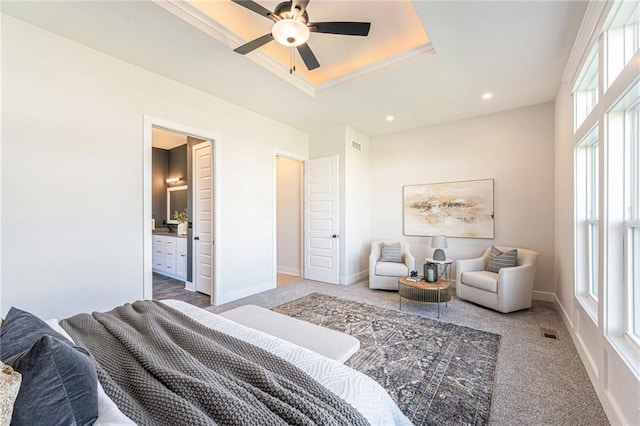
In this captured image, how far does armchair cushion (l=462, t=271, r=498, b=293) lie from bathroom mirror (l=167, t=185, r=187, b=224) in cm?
581

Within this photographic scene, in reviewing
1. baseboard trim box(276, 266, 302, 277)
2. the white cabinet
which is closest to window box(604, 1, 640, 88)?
baseboard trim box(276, 266, 302, 277)

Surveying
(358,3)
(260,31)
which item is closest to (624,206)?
(358,3)

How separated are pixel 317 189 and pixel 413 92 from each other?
236 centimetres

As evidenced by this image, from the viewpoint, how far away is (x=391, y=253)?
15.3 ft

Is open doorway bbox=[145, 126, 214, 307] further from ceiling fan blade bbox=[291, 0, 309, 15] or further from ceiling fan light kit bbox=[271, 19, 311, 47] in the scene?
ceiling fan blade bbox=[291, 0, 309, 15]

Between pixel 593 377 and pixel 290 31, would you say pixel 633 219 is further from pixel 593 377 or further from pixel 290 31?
pixel 290 31

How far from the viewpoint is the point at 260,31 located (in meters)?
2.80

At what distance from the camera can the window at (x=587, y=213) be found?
8.29 ft

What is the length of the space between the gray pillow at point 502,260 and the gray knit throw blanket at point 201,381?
368 cm

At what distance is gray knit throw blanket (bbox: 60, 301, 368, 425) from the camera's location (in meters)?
0.84

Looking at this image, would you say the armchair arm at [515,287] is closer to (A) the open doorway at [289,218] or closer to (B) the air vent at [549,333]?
(B) the air vent at [549,333]

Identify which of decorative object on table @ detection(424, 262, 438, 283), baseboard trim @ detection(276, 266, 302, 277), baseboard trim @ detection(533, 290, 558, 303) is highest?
decorative object on table @ detection(424, 262, 438, 283)

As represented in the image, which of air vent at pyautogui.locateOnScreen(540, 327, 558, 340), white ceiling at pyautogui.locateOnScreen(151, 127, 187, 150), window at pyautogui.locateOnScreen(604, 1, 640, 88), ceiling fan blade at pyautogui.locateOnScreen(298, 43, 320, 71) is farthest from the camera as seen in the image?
white ceiling at pyautogui.locateOnScreen(151, 127, 187, 150)

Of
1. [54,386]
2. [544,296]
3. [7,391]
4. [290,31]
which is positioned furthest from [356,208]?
[7,391]
